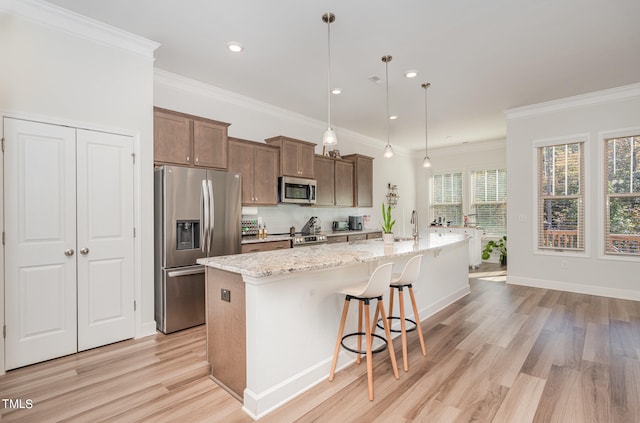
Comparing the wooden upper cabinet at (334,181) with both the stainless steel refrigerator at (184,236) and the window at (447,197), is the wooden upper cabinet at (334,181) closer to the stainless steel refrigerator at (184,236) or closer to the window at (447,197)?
the stainless steel refrigerator at (184,236)

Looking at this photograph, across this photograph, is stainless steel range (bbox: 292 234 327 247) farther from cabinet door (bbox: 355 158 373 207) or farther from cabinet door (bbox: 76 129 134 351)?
cabinet door (bbox: 76 129 134 351)

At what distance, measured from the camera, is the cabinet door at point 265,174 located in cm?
465

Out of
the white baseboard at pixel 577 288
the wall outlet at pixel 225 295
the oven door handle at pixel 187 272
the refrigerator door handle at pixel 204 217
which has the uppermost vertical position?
the refrigerator door handle at pixel 204 217

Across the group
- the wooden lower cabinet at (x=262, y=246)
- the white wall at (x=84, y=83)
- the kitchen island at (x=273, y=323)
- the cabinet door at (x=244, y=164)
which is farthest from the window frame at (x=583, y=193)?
the white wall at (x=84, y=83)

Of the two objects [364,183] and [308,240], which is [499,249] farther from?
[308,240]

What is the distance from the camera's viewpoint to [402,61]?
3.67m

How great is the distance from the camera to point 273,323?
207 cm

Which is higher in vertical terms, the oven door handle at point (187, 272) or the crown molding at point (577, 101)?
the crown molding at point (577, 101)

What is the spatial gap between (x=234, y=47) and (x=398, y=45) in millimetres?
1736

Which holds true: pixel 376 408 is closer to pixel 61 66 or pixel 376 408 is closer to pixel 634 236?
pixel 61 66

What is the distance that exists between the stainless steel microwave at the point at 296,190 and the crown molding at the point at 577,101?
3676 millimetres

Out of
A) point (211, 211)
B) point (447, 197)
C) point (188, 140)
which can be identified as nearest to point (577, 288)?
point (447, 197)

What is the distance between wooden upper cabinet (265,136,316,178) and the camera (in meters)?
4.96

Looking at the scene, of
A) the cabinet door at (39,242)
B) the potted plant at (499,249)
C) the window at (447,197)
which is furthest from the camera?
the window at (447,197)
